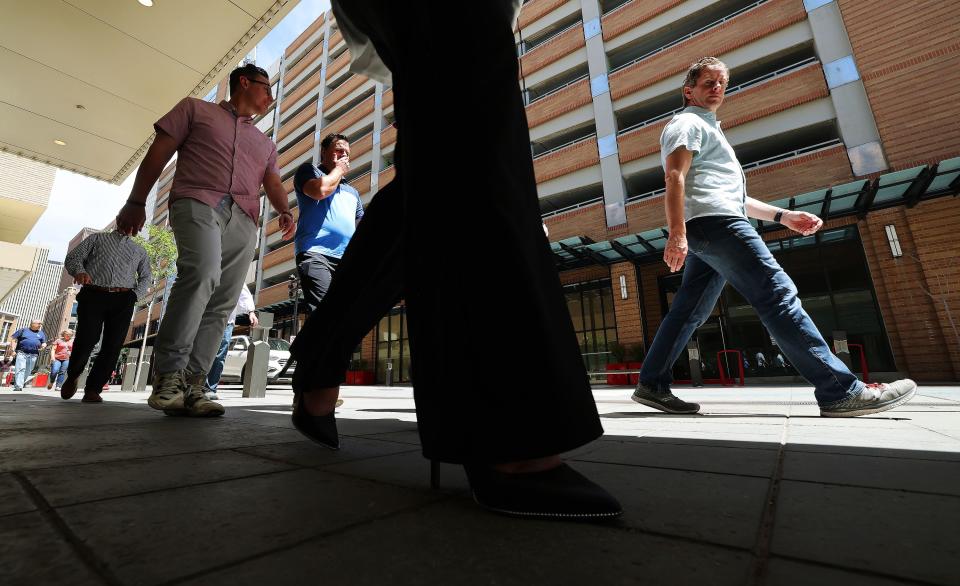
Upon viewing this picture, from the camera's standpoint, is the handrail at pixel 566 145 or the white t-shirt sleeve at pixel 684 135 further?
the handrail at pixel 566 145

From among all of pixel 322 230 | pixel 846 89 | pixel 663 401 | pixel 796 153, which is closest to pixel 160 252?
pixel 322 230

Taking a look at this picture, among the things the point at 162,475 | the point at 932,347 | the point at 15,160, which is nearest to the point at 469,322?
the point at 162,475

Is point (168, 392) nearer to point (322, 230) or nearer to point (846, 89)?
point (322, 230)

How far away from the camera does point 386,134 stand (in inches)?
874

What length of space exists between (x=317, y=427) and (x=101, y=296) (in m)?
4.13

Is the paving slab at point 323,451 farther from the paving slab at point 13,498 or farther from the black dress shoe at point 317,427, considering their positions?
the paving slab at point 13,498

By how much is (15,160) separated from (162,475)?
22677 mm

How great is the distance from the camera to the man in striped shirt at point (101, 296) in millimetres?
3990

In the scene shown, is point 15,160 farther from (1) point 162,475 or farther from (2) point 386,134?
(1) point 162,475

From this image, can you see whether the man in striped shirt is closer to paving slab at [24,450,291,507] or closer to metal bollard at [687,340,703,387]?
paving slab at [24,450,291,507]

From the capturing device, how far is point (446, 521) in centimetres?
Answer: 70

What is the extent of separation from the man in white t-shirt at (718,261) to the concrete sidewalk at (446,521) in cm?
91

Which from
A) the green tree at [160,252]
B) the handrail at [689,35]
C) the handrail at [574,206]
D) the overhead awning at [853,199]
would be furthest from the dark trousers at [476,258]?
the green tree at [160,252]

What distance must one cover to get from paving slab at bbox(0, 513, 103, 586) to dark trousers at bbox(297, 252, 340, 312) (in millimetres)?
2370
